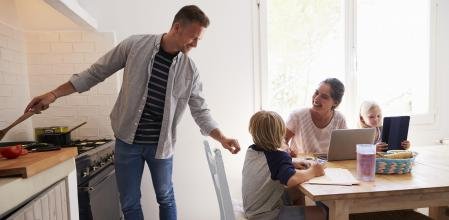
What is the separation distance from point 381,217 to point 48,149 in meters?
1.64

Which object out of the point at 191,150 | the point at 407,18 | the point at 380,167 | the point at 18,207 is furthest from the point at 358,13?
the point at 18,207

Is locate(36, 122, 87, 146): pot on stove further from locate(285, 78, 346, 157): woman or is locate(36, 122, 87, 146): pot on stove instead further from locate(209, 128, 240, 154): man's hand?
locate(285, 78, 346, 157): woman

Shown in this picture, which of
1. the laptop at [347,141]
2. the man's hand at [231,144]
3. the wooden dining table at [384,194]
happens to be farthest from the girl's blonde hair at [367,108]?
the man's hand at [231,144]

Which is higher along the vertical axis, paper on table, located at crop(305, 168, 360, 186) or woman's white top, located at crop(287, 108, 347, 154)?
woman's white top, located at crop(287, 108, 347, 154)

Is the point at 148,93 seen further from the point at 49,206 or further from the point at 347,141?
the point at 347,141

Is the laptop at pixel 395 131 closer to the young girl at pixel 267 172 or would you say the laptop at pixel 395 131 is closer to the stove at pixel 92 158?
the young girl at pixel 267 172

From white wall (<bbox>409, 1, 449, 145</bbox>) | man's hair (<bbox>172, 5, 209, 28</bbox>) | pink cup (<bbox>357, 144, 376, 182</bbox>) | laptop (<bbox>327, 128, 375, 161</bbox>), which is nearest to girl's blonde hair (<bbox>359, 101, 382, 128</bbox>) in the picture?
laptop (<bbox>327, 128, 375, 161</bbox>)

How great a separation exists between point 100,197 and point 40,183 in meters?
0.79

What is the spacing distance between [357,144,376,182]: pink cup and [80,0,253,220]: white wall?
1.25m

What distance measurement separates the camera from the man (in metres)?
1.49

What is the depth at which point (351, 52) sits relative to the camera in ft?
8.82

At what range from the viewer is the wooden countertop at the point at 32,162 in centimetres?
80

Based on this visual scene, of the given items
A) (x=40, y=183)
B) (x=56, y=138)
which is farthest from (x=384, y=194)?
(x=56, y=138)

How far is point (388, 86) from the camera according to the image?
2.83 meters
